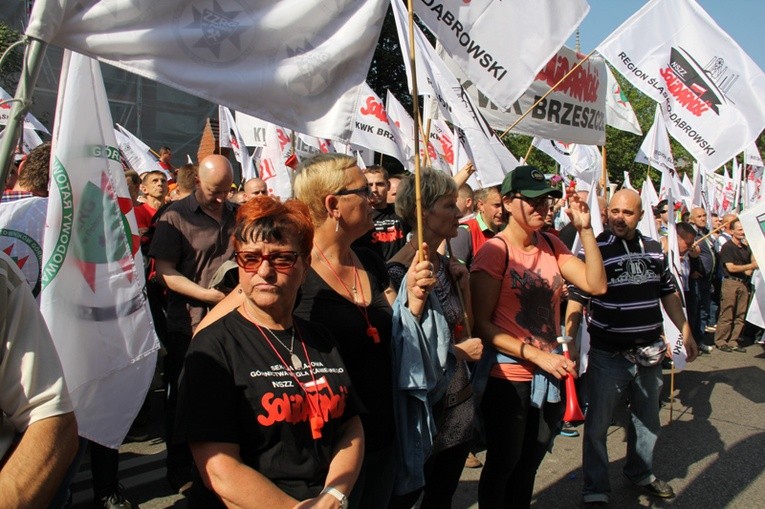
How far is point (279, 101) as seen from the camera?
2398 millimetres

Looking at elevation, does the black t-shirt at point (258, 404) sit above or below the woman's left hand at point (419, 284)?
below

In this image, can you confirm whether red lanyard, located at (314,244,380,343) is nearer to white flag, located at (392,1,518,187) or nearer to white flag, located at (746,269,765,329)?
white flag, located at (392,1,518,187)

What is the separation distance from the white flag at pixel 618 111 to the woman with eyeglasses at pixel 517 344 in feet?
16.9

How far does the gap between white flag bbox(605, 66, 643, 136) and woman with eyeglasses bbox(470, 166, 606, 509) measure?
16.9 ft

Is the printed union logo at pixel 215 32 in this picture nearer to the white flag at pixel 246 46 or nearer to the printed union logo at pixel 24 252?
the white flag at pixel 246 46

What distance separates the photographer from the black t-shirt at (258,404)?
199 centimetres

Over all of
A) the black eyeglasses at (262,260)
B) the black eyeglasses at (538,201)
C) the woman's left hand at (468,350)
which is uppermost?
the black eyeglasses at (538,201)

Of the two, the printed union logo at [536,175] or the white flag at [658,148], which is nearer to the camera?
the printed union logo at [536,175]

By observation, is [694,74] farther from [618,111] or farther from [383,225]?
[383,225]

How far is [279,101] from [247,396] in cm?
100

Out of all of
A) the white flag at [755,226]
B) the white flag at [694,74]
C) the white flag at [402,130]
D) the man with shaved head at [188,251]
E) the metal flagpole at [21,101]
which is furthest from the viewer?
the white flag at [402,130]

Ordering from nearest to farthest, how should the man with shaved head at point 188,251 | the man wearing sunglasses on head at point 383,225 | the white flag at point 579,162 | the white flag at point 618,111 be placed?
the man with shaved head at point 188,251 → the man wearing sunglasses on head at point 383,225 → the white flag at point 618,111 → the white flag at point 579,162

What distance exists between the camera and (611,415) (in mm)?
4504

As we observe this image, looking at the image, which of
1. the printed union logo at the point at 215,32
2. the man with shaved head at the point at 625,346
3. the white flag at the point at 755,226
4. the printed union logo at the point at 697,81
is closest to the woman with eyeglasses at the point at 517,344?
the man with shaved head at the point at 625,346
